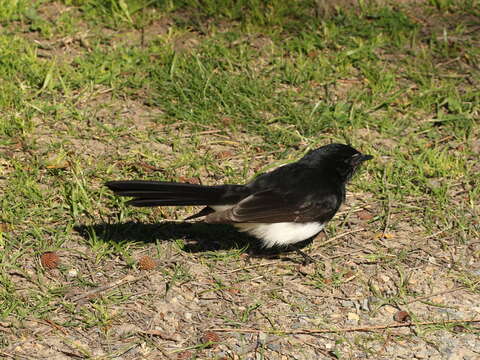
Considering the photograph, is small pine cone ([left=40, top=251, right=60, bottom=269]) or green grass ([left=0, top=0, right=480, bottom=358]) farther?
green grass ([left=0, top=0, right=480, bottom=358])

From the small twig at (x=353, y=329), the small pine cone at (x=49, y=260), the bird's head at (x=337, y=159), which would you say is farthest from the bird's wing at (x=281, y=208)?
the small pine cone at (x=49, y=260)

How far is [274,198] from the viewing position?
5.47 m

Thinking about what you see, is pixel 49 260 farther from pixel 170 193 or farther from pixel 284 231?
pixel 284 231

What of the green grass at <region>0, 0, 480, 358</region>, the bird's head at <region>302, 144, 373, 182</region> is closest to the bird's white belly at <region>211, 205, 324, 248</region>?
the green grass at <region>0, 0, 480, 358</region>

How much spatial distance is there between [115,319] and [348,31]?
4.42 metres

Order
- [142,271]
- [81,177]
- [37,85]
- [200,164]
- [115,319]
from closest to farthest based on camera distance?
1. [115,319]
2. [142,271]
3. [81,177]
4. [200,164]
5. [37,85]

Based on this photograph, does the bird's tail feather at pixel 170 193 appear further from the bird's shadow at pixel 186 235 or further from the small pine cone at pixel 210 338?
the small pine cone at pixel 210 338

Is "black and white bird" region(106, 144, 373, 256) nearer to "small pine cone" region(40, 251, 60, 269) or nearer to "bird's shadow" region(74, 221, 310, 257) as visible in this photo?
"bird's shadow" region(74, 221, 310, 257)

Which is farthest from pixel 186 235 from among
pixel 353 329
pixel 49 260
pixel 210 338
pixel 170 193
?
pixel 353 329

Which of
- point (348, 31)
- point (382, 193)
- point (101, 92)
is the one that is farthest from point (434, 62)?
point (101, 92)

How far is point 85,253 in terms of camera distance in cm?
541

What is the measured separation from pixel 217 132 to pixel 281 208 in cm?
162

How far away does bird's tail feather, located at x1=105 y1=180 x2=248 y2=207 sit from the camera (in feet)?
16.7

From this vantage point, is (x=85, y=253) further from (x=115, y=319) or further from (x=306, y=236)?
(x=306, y=236)
